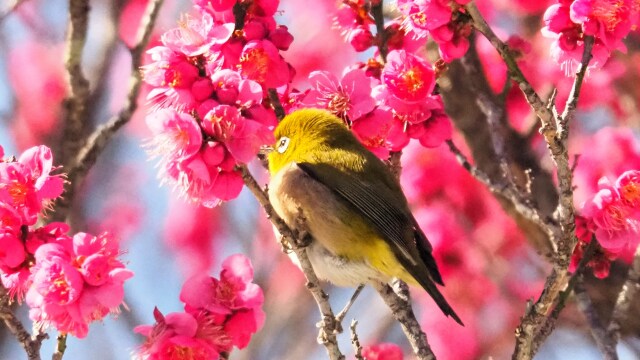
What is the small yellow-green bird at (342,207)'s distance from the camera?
2.94m

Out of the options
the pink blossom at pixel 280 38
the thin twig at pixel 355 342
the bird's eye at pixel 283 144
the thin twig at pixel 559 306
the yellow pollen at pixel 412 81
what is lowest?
the thin twig at pixel 355 342

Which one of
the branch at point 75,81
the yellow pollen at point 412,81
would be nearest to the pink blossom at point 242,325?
the yellow pollen at point 412,81

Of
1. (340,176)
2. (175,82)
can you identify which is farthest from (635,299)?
(175,82)

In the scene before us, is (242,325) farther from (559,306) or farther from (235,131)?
(559,306)

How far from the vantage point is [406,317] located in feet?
9.29

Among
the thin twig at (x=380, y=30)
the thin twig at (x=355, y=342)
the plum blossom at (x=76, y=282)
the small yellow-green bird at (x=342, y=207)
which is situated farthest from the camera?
the small yellow-green bird at (x=342, y=207)

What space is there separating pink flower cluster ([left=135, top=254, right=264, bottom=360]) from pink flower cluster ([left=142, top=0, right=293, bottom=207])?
248mm

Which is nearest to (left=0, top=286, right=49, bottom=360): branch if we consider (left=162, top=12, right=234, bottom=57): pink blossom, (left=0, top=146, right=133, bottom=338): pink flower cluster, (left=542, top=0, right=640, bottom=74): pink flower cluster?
(left=0, top=146, right=133, bottom=338): pink flower cluster

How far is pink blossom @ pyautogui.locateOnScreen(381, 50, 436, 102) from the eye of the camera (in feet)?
8.23

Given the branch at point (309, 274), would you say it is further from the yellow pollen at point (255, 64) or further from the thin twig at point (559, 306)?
the thin twig at point (559, 306)

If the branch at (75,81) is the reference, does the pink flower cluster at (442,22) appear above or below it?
above

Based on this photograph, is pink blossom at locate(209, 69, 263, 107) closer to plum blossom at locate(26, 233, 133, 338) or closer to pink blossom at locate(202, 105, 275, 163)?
pink blossom at locate(202, 105, 275, 163)

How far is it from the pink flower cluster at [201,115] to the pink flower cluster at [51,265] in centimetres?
26

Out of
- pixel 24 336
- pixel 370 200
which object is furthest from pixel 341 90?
pixel 24 336
